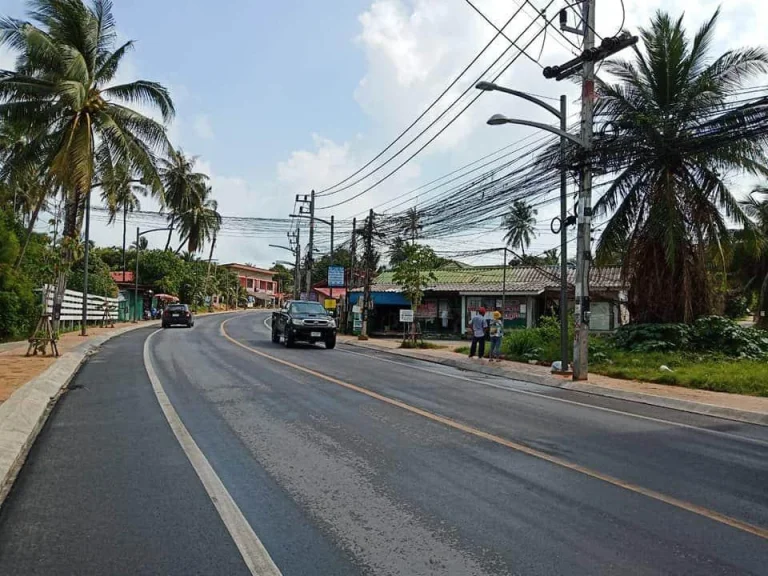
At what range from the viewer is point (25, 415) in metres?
8.97

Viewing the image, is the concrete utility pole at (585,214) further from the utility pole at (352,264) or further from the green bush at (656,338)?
the utility pole at (352,264)

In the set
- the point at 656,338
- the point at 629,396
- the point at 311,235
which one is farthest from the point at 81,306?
the point at 629,396

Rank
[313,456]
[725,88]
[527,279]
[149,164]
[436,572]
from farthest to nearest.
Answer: [527,279]
[149,164]
[725,88]
[313,456]
[436,572]

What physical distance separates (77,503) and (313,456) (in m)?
2.42

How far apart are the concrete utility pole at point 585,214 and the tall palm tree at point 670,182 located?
2804 millimetres

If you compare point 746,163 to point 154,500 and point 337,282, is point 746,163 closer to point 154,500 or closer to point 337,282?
point 154,500

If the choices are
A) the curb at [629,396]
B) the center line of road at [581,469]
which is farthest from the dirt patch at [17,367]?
the curb at [629,396]

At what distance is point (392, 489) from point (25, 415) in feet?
19.2

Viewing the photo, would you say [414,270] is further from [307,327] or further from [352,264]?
[352,264]

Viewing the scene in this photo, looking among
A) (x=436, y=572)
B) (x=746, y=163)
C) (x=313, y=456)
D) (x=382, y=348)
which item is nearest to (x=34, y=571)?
(x=436, y=572)

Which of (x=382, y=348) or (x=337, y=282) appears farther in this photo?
(x=337, y=282)

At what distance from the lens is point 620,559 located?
4.33 metres

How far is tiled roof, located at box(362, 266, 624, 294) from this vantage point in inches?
1312

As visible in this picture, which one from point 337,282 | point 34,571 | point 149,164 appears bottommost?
point 34,571
